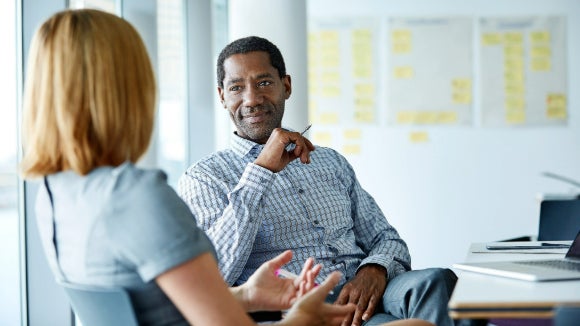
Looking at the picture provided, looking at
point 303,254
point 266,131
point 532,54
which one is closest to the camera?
point 303,254

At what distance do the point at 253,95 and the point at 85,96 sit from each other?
1.43 meters

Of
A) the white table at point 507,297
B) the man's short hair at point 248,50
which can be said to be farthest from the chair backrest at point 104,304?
the man's short hair at point 248,50

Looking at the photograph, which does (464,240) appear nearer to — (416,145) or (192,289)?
(416,145)

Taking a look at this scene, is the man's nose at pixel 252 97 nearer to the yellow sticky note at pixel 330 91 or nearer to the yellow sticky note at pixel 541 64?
the yellow sticky note at pixel 330 91

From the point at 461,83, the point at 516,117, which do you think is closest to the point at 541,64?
the point at 516,117

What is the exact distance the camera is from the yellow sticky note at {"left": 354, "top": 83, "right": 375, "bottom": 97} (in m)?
5.09

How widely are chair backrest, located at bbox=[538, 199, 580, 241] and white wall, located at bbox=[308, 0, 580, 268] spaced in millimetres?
2432

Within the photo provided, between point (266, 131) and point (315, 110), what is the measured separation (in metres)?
2.45

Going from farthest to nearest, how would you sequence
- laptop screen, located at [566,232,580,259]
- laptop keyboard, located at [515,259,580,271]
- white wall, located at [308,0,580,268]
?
white wall, located at [308,0,580,268], laptop screen, located at [566,232,580,259], laptop keyboard, located at [515,259,580,271]

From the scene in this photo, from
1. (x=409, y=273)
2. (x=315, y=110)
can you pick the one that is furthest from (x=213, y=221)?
(x=315, y=110)

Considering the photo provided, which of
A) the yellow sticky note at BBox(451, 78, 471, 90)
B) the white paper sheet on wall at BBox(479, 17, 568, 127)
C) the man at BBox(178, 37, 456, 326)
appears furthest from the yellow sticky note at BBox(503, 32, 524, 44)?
the man at BBox(178, 37, 456, 326)

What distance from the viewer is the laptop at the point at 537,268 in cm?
153

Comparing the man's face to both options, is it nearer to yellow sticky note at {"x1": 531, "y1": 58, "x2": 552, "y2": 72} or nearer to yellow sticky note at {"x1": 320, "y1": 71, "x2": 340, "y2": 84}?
yellow sticky note at {"x1": 320, "y1": 71, "x2": 340, "y2": 84}

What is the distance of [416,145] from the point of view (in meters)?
5.06
